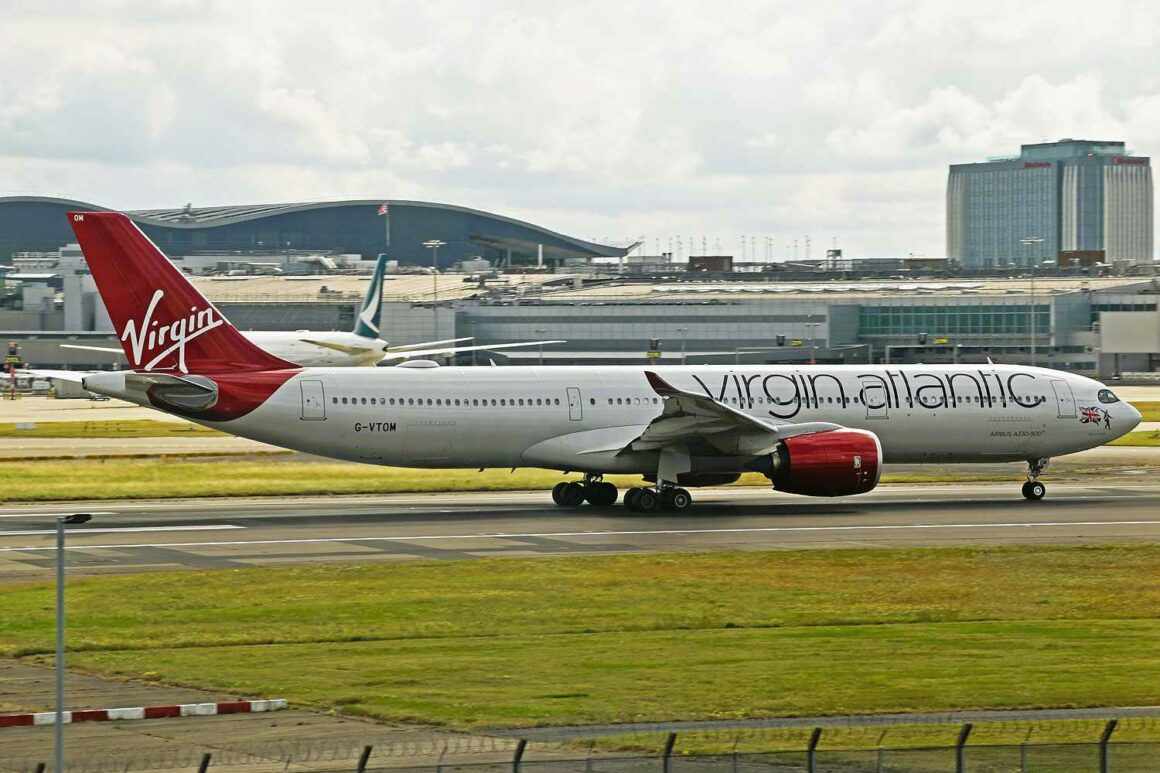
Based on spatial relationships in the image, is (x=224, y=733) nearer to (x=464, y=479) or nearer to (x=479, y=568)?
(x=479, y=568)

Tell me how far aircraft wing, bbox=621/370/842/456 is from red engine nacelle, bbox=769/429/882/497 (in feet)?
2.78

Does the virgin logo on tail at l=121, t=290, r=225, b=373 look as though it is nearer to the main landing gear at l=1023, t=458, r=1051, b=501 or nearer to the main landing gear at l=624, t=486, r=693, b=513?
the main landing gear at l=624, t=486, r=693, b=513

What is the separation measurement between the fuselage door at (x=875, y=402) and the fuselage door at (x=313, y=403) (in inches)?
590

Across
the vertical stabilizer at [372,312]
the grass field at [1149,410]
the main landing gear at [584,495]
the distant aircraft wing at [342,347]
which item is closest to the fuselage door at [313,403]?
the main landing gear at [584,495]

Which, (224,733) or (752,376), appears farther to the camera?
(752,376)

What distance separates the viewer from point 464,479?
180ft

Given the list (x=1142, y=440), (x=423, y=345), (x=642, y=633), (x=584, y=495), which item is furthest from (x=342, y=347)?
(x=642, y=633)

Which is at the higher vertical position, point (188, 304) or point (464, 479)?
point (188, 304)

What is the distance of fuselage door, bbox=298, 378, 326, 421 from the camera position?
44.8m

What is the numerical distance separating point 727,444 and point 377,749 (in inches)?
1048

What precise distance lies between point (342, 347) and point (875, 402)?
224 feet

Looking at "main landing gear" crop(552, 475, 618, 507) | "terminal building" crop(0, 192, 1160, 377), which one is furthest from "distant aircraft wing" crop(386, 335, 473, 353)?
"main landing gear" crop(552, 475, 618, 507)

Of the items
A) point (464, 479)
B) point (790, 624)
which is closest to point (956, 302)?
point (464, 479)

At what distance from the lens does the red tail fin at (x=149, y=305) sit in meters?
43.5
